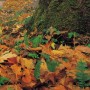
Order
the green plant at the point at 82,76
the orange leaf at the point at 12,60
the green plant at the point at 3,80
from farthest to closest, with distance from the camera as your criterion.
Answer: the orange leaf at the point at 12,60, the green plant at the point at 3,80, the green plant at the point at 82,76

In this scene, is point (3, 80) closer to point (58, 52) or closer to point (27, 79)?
point (27, 79)

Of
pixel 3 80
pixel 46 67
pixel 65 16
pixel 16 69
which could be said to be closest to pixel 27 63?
pixel 16 69

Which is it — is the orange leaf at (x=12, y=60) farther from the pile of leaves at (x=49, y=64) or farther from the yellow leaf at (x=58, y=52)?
the yellow leaf at (x=58, y=52)

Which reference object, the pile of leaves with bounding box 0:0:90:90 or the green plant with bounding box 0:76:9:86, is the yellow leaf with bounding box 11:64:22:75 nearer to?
the pile of leaves with bounding box 0:0:90:90

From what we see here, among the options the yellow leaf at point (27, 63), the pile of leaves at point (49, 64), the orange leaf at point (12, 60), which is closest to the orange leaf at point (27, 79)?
the pile of leaves at point (49, 64)

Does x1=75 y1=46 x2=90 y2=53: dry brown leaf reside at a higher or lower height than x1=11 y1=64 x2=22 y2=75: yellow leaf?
higher

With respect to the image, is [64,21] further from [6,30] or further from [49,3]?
[6,30]

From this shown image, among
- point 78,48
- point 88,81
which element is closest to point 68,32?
point 78,48

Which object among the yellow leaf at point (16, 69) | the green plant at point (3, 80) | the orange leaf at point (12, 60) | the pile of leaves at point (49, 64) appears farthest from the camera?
the orange leaf at point (12, 60)

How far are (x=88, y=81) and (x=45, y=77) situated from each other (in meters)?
0.51

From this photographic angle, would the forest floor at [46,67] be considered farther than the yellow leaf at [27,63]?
No

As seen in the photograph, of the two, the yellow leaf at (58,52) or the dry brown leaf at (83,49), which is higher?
the dry brown leaf at (83,49)

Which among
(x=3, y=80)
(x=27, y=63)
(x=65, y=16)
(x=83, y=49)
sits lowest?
(x=3, y=80)

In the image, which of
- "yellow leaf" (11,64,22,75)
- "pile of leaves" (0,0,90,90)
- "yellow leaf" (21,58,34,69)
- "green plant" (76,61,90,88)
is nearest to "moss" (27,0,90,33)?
"pile of leaves" (0,0,90,90)
